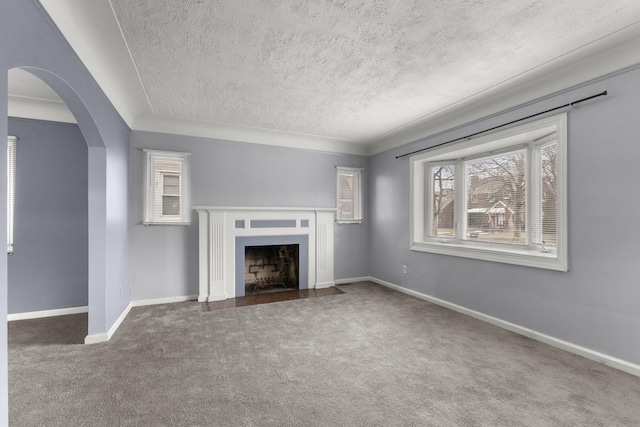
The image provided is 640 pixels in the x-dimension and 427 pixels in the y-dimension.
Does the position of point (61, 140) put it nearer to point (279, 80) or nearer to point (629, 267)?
point (279, 80)

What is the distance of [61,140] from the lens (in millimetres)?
3602

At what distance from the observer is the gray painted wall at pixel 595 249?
226 cm

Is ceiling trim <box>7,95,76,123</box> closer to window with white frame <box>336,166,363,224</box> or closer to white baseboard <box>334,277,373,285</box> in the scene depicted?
window with white frame <box>336,166,363,224</box>

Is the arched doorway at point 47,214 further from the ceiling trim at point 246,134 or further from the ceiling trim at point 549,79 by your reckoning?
the ceiling trim at point 549,79

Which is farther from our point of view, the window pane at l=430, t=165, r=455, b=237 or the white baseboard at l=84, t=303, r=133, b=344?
the window pane at l=430, t=165, r=455, b=237

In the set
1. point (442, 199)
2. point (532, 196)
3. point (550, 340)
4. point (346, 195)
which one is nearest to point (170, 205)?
point (346, 195)

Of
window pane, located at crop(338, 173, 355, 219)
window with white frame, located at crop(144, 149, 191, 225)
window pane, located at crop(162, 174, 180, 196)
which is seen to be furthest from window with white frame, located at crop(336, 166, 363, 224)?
window pane, located at crop(162, 174, 180, 196)

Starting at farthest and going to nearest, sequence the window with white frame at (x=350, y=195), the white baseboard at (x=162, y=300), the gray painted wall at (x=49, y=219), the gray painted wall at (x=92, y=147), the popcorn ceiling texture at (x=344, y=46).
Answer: the window with white frame at (x=350, y=195) < the white baseboard at (x=162, y=300) < the gray painted wall at (x=49, y=219) < the popcorn ceiling texture at (x=344, y=46) < the gray painted wall at (x=92, y=147)

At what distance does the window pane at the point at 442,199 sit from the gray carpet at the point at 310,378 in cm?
143

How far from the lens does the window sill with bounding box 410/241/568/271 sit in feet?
9.05

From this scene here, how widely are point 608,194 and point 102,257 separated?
4.59 meters

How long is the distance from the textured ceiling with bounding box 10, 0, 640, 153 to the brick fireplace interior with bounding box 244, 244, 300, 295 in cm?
227

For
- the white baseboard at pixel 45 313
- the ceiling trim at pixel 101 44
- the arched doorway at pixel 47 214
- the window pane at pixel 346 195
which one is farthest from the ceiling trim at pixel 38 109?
the window pane at pixel 346 195

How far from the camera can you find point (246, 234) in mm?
4477
